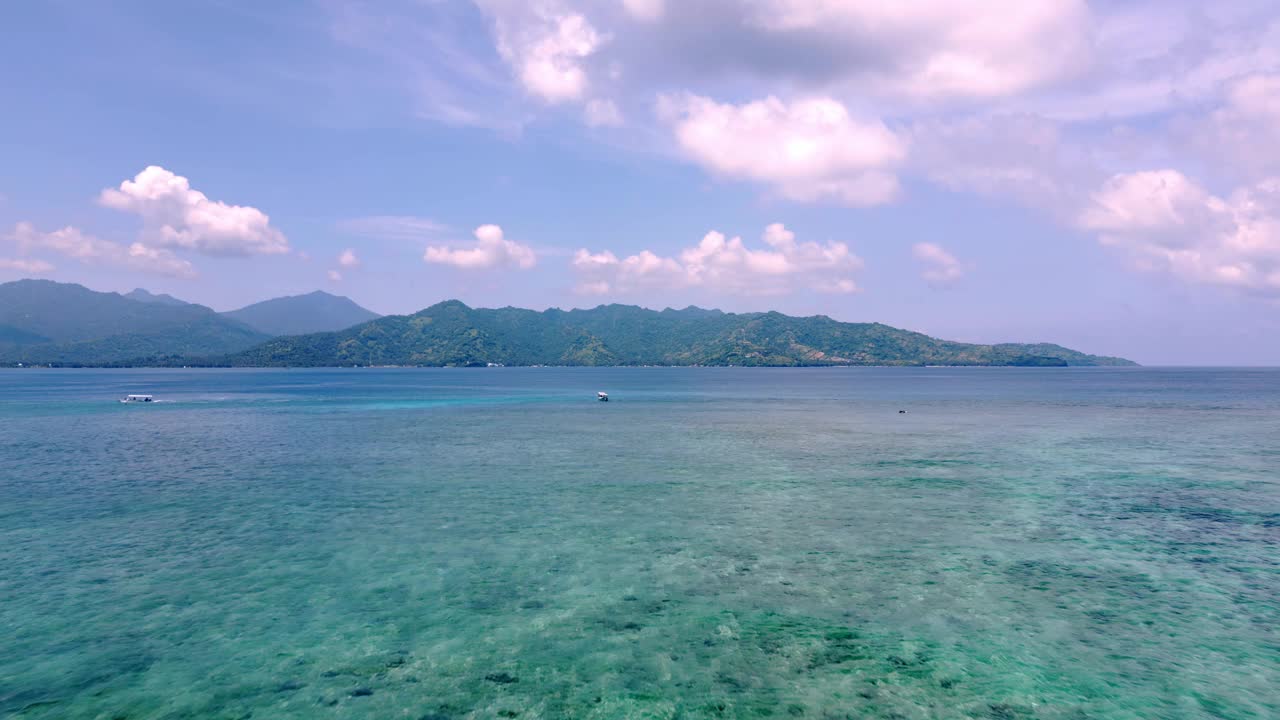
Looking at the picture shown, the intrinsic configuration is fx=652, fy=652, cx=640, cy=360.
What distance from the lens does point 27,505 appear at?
4269cm

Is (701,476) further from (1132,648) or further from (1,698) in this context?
(1,698)

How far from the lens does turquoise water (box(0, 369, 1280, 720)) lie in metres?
18.6

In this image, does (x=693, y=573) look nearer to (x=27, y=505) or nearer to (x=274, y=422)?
(x=27, y=505)

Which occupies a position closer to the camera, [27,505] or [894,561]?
[894,561]

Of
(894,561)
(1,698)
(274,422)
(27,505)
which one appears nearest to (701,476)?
(894,561)

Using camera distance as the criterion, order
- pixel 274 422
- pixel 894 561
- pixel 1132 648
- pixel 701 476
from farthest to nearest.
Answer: pixel 274 422, pixel 701 476, pixel 894 561, pixel 1132 648

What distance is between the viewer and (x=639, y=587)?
27.1 m

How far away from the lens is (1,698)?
18062 millimetres

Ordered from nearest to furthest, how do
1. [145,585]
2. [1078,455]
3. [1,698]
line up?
[1,698]
[145,585]
[1078,455]

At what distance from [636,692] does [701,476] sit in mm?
36255

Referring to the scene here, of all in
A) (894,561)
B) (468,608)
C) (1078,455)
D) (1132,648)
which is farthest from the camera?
(1078,455)

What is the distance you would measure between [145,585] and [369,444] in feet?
164

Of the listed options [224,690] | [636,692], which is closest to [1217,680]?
[636,692]

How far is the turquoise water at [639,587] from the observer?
18562 millimetres
